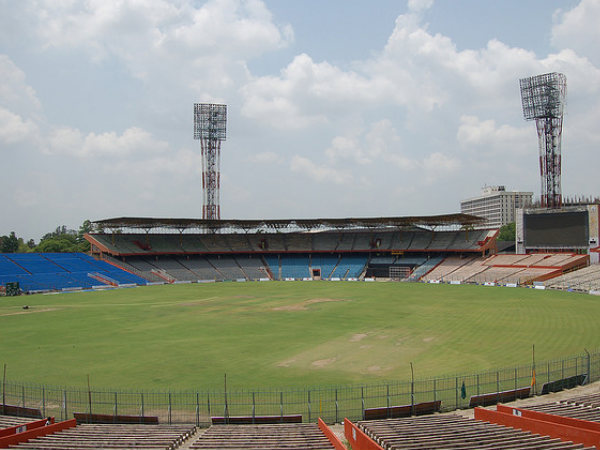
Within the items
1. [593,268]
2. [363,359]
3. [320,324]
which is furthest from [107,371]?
[593,268]

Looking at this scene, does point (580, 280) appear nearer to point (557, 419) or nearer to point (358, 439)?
point (557, 419)

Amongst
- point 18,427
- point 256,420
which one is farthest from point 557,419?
point 18,427

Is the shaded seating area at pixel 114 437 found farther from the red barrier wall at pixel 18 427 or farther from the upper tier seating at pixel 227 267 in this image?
the upper tier seating at pixel 227 267

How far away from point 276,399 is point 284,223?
78856 mm

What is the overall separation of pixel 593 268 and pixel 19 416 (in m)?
74.1

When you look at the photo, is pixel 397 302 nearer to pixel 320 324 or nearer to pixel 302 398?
pixel 320 324

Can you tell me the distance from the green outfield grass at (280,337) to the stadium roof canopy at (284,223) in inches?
1070

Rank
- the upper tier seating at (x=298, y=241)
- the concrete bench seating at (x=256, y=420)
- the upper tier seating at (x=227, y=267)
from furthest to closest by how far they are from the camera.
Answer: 1. the upper tier seating at (x=227, y=267)
2. the upper tier seating at (x=298, y=241)
3. the concrete bench seating at (x=256, y=420)

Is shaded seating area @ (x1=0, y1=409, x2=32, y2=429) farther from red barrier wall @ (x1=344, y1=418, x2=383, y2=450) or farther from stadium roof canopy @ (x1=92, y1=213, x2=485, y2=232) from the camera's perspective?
stadium roof canopy @ (x1=92, y1=213, x2=485, y2=232)

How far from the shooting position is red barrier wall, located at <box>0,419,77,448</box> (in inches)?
550

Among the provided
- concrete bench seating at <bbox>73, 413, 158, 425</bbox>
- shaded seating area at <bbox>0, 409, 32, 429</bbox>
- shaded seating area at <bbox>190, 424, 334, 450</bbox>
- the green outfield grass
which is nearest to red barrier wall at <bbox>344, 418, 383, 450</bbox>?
shaded seating area at <bbox>190, 424, 334, 450</bbox>

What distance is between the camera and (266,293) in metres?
67.2

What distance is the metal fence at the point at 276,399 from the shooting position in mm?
19797

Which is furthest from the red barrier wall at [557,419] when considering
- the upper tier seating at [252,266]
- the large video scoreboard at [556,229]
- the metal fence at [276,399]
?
the upper tier seating at [252,266]
